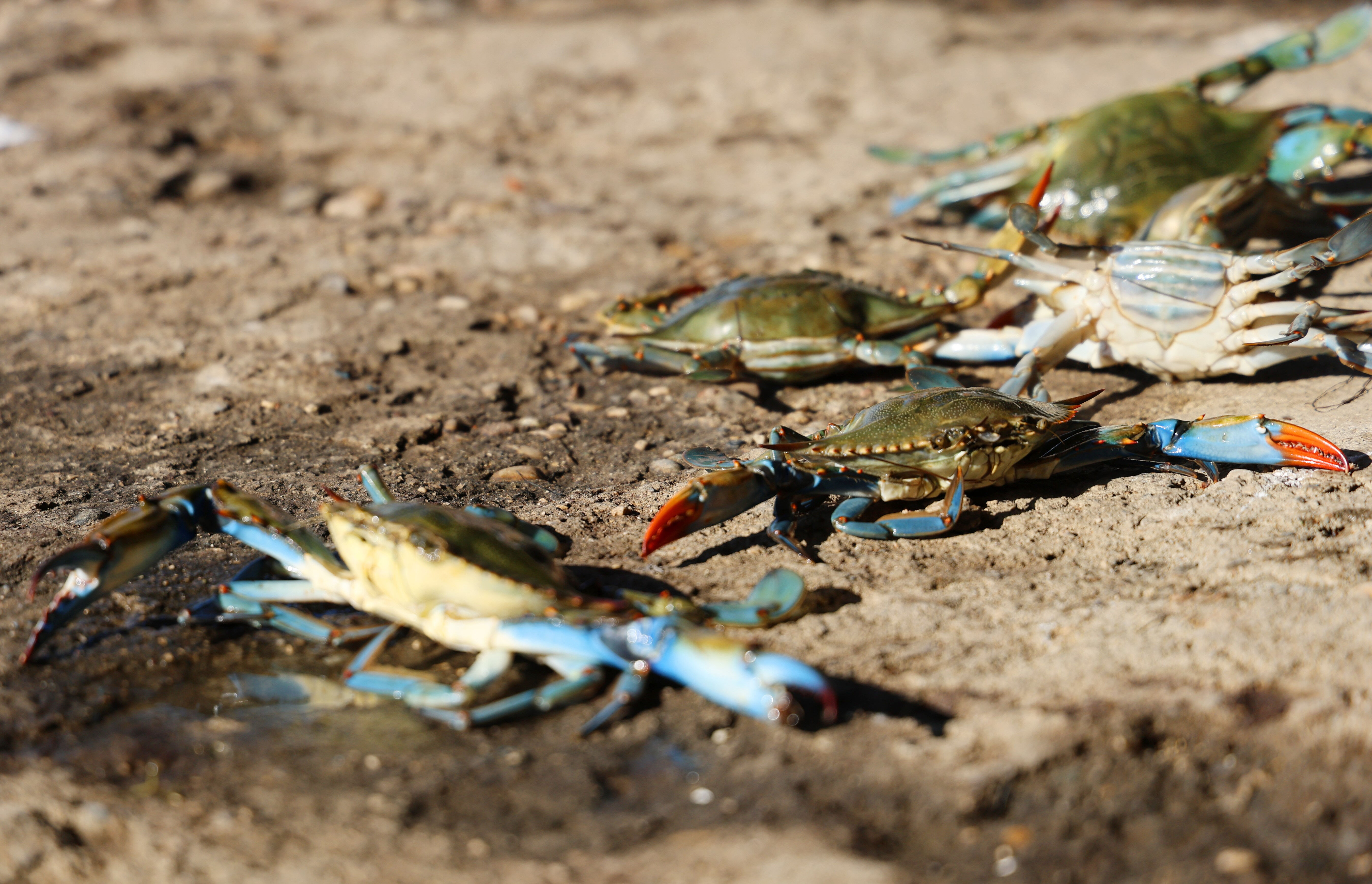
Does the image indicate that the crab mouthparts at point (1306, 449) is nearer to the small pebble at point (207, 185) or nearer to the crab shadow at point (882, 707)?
the crab shadow at point (882, 707)

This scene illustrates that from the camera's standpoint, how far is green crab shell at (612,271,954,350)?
14.1ft

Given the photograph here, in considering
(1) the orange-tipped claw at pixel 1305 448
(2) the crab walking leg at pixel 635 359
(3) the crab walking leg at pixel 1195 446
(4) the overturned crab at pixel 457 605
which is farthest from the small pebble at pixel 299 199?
(1) the orange-tipped claw at pixel 1305 448

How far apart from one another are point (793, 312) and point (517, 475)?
1.31 meters

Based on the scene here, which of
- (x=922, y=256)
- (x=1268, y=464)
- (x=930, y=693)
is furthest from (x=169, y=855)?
(x=922, y=256)

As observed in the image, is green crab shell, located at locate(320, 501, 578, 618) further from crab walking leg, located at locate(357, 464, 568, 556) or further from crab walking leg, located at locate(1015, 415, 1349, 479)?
crab walking leg, located at locate(1015, 415, 1349, 479)

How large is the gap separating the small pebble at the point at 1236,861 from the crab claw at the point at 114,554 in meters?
2.58

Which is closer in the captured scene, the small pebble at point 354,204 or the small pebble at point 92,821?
the small pebble at point 92,821

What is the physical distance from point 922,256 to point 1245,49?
4.14m

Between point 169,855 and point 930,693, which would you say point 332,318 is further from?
point 930,693

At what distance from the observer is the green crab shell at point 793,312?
430cm

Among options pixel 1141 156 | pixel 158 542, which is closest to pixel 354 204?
pixel 158 542

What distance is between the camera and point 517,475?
12.7 feet

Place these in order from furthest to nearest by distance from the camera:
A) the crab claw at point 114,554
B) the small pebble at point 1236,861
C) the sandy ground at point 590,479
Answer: the crab claw at point 114,554 < the sandy ground at point 590,479 < the small pebble at point 1236,861

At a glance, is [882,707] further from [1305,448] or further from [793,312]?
[793,312]
